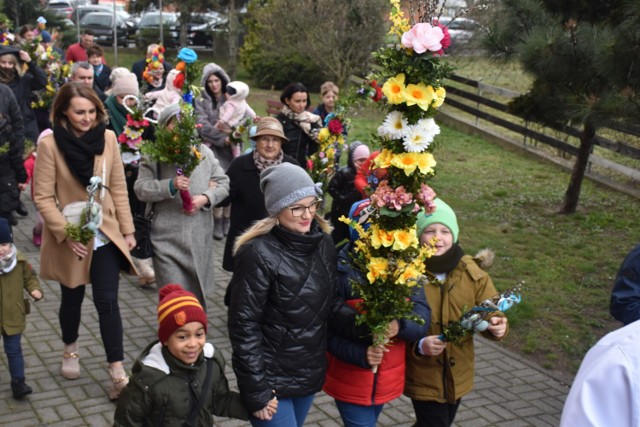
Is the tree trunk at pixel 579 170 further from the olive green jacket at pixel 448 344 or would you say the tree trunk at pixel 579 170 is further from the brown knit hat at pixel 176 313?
the brown knit hat at pixel 176 313

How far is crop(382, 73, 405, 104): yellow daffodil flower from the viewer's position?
400 centimetres

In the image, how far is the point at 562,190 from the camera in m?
14.0

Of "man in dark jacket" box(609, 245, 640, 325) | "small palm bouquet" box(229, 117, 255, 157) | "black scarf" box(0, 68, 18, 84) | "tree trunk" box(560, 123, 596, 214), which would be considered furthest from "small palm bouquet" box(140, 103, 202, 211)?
"tree trunk" box(560, 123, 596, 214)

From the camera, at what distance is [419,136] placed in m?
4.04

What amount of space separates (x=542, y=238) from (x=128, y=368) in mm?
6267

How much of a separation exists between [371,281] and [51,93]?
9.34m

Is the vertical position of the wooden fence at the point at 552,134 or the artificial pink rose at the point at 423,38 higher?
the artificial pink rose at the point at 423,38

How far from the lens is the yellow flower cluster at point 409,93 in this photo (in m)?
3.99

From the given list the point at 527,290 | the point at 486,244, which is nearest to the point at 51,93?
the point at 486,244

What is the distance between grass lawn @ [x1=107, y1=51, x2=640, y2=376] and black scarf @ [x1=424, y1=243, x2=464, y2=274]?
0.57 metres

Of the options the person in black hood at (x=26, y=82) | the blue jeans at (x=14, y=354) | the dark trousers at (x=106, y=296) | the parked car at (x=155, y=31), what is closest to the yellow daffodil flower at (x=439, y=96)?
Result: the dark trousers at (x=106, y=296)

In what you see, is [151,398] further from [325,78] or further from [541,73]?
[325,78]

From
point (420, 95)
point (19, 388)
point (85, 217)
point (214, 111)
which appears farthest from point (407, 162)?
point (214, 111)

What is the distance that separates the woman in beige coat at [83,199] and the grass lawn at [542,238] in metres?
2.47
